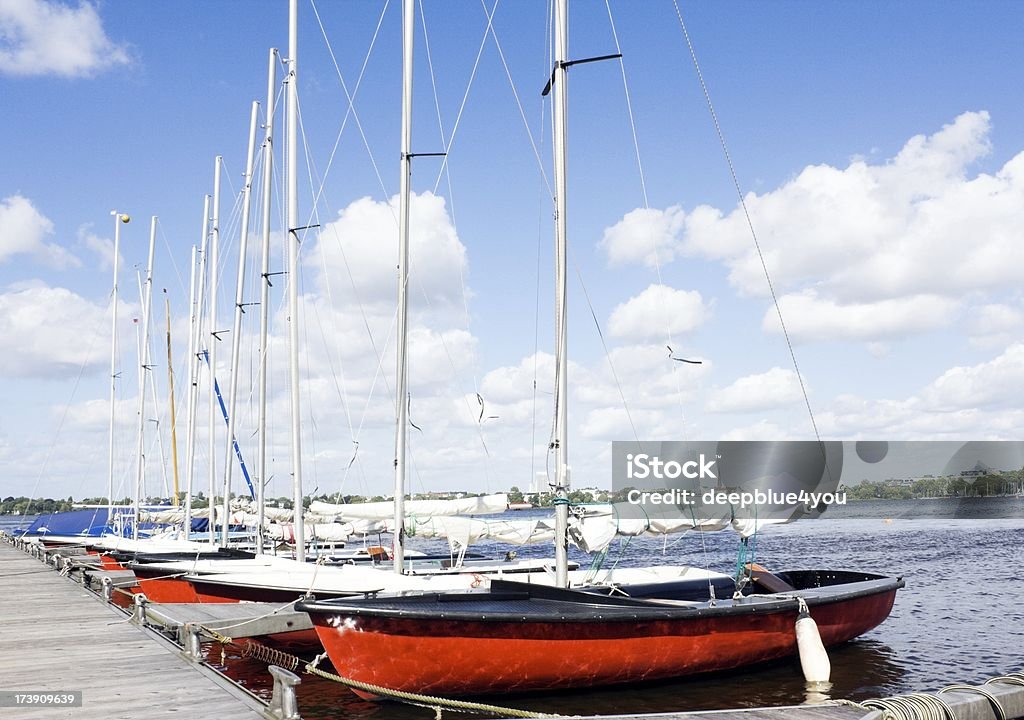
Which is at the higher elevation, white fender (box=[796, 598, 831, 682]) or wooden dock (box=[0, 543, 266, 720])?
wooden dock (box=[0, 543, 266, 720])

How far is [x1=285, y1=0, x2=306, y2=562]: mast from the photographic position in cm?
2291

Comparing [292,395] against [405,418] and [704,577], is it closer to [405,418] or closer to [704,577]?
[405,418]

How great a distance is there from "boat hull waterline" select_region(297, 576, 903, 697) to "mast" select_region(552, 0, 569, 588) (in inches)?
36.9

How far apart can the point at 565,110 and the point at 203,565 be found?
50.2ft

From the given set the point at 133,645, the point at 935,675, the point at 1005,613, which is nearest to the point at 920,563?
the point at 1005,613

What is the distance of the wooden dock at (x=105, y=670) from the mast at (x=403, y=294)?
18.0 ft

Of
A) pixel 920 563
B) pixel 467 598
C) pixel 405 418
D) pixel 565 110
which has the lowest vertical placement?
pixel 920 563

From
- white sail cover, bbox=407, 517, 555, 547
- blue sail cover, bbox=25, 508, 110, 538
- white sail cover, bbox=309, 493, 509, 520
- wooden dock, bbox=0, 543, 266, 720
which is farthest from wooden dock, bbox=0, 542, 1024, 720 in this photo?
blue sail cover, bbox=25, 508, 110, 538

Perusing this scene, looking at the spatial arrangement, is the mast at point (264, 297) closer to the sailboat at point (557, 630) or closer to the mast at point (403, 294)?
the mast at point (403, 294)

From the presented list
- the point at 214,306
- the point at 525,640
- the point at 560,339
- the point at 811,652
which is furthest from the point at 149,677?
the point at 214,306

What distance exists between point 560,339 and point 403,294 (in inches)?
233

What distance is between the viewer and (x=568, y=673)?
13750 millimetres

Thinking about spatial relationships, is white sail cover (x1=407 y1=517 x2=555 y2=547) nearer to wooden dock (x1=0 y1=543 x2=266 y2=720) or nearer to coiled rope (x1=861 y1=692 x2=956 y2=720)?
wooden dock (x1=0 y1=543 x2=266 y2=720)

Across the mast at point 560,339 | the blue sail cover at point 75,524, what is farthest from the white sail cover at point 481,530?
the blue sail cover at point 75,524
